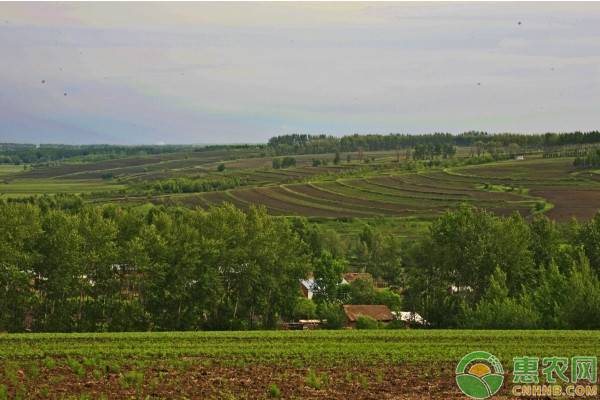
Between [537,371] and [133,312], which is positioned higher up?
[537,371]

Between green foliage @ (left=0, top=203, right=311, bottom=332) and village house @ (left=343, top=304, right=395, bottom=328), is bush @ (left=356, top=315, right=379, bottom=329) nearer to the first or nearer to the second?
green foliage @ (left=0, top=203, right=311, bottom=332)

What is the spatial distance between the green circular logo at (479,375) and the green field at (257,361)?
37cm

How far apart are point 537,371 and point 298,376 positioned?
25.1ft

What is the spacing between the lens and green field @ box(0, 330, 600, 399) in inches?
768

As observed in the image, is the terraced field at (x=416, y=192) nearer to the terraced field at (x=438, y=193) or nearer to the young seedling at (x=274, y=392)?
the terraced field at (x=438, y=193)

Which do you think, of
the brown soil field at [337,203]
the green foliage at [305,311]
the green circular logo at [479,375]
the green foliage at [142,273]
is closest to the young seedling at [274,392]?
the green circular logo at [479,375]

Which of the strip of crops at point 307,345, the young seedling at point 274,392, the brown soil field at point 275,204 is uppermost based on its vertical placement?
the young seedling at point 274,392

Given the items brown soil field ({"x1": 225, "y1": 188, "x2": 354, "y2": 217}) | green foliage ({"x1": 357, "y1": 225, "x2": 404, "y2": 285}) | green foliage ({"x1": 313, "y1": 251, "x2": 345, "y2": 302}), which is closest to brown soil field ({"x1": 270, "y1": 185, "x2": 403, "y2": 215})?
brown soil field ({"x1": 225, "y1": 188, "x2": 354, "y2": 217})

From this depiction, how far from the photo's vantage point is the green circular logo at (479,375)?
63.9ft

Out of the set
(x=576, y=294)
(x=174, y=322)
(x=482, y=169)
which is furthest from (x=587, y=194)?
(x=174, y=322)

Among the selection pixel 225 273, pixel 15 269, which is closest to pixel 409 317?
pixel 225 273

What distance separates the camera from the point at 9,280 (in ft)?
120

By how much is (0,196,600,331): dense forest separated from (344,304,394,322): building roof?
11.4 feet

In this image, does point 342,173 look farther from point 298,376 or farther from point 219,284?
point 298,376
